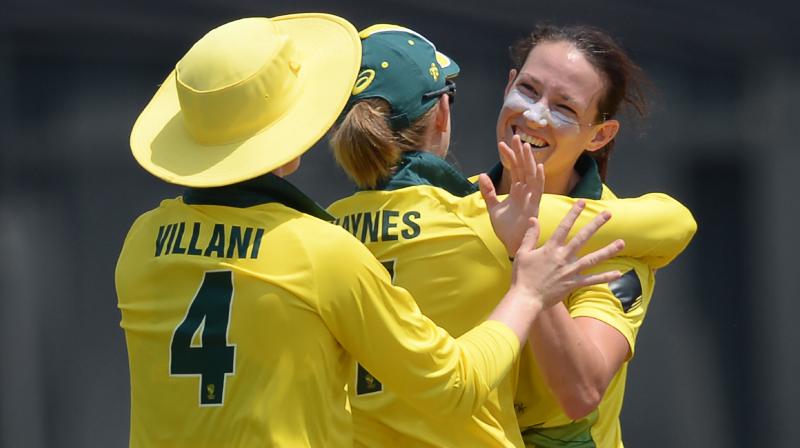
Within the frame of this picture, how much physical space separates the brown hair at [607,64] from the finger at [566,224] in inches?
19.2

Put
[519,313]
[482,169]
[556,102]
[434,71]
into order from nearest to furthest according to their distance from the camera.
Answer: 1. [519,313]
2. [434,71]
3. [556,102]
4. [482,169]

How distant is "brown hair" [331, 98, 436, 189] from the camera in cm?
230

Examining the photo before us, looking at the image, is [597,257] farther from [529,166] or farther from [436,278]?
[436,278]

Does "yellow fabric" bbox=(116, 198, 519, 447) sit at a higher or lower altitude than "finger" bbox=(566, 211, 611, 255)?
→ lower

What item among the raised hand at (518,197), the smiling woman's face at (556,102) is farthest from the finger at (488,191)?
the smiling woman's face at (556,102)

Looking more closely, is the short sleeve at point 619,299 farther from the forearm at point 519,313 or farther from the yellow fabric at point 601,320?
the forearm at point 519,313

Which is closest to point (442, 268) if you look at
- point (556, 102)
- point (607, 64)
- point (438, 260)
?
point (438, 260)

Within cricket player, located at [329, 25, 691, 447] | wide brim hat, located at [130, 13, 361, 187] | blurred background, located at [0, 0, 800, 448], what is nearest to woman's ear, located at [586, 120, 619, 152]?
cricket player, located at [329, 25, 691, 447]

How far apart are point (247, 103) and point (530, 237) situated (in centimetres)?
50

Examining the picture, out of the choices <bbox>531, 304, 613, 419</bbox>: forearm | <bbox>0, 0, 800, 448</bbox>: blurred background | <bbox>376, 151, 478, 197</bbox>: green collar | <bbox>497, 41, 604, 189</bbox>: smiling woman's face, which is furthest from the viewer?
<bbox>0, 0, 800, 448</bbox>: blurred background

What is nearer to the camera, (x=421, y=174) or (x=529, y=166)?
(x=529, y=166)

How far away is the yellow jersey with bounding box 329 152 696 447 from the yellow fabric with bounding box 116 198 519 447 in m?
0.23

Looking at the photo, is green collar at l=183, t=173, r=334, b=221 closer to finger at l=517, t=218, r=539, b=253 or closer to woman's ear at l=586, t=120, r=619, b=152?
finger at l=517, t=218, r=539, b=253

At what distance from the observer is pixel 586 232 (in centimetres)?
215
